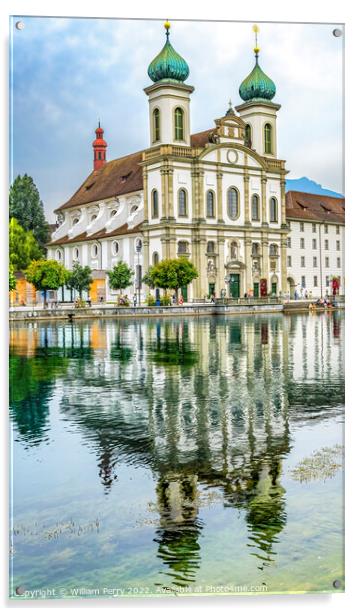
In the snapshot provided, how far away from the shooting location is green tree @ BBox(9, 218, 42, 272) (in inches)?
284

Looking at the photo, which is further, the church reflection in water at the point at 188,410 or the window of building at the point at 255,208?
the window of building at the point at 255,208

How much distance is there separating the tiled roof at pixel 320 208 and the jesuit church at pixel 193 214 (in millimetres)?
661

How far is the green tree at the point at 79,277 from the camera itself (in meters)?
15.0

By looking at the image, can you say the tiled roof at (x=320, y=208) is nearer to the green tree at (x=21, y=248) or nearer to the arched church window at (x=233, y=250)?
the arched church window at (x=233, y=250)

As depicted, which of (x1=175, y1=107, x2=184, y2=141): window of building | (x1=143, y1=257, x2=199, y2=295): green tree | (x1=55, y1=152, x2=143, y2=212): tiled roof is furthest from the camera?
(x1=143, y1=257, x2=199, y2=295): green tree

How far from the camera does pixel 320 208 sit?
35.6ft

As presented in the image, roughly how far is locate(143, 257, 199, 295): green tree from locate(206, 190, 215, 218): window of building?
3026 millimetres

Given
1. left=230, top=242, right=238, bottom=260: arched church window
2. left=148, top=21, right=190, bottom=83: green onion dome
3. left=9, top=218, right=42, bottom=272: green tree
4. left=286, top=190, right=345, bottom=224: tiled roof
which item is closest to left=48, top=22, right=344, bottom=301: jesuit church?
left=230, top=242, right=238, bottom=260: arched church window

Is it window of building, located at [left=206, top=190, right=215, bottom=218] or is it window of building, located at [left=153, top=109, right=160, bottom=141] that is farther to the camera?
A: window of building, located at [left=206, top=190, right=215, bottom=218]

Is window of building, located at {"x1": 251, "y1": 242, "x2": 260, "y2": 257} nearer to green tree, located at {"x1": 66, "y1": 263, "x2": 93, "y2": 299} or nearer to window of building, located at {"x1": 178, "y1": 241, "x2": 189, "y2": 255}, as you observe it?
window of building, located at {"x1": 178, "y1": 241, "x2": 189, "y2": 255}

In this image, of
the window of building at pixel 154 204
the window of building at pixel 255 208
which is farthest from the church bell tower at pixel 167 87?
the window of building at pixel 255 208

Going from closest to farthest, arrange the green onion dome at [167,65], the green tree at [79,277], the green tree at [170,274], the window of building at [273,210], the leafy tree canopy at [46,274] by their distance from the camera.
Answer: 1. the green onion dome at [167,65]
2. the leafy tree canopy at [46,274]
3. the green tree at [79,277]
4. the green tree at [170,274]
5. the window of building at [273,210]

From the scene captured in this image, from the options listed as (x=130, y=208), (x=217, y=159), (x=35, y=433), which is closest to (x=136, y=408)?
(x=35, y=433)

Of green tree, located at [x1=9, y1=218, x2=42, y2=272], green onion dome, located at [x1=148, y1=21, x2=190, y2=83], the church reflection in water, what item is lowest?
the church reflection in water
